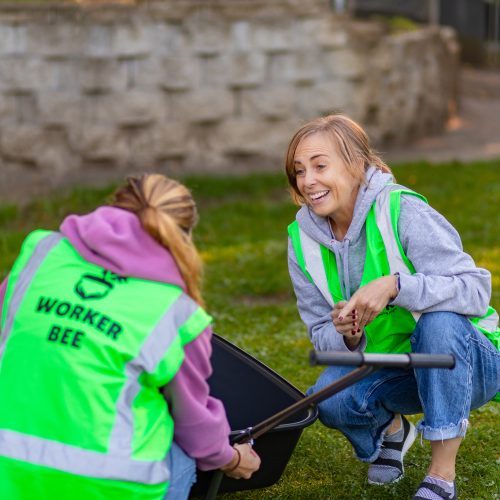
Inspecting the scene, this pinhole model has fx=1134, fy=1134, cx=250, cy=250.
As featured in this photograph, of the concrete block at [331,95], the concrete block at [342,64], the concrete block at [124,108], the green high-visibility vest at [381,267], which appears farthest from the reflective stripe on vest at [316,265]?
the concrete block at [342,64]

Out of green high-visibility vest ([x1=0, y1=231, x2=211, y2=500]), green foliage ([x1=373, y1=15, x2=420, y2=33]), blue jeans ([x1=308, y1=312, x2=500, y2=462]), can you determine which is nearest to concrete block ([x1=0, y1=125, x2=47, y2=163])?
green foliage ([x1=373, y1=15, x2=420, y2=33])

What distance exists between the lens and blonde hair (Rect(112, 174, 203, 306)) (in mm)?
2314

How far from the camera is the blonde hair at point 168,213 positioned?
2314mm

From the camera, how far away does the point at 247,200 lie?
23.8 ft

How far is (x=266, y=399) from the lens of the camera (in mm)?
3199

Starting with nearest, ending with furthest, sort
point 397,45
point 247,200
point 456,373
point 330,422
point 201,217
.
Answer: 1. point 456,373
2. point 330,422
3. point 201,217
4. point 247,200
5. point 397,45

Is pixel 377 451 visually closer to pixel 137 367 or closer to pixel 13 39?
pixel 137 367

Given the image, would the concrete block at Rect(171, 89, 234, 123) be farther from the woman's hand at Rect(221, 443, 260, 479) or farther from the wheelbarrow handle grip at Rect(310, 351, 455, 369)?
the wheelbarrow handle grip at Rect(310, 351, 455, 369)

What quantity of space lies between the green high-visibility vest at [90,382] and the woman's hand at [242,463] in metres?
0.25

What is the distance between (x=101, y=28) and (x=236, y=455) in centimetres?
520

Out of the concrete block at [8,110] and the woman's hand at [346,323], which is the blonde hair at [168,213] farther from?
the concrete block at [8,110]

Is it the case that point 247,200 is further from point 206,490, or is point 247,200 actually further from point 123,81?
point 206,490

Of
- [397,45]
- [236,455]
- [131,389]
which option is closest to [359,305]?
[236,455]

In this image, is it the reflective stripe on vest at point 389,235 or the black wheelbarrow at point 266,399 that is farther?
the reflective stripe on vest at point 389,235
